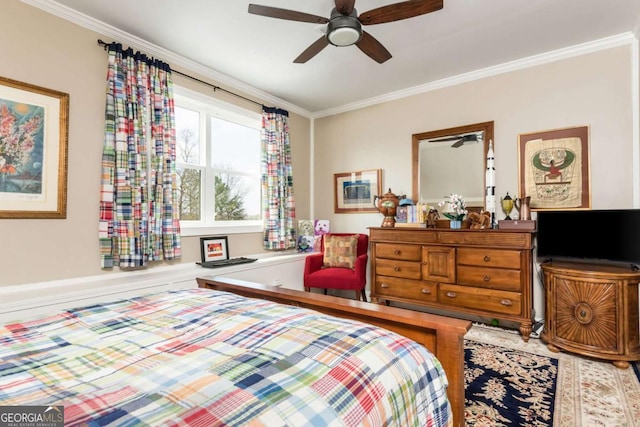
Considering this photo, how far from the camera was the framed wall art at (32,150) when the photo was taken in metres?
2.17

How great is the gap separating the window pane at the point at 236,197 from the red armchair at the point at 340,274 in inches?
39.5

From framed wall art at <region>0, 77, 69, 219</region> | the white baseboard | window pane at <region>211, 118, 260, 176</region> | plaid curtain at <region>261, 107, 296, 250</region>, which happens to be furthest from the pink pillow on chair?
framed wall art at <region>0, 77, 69, 219</region>

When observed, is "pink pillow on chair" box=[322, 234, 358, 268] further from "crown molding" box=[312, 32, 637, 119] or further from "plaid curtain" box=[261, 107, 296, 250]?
"crown molding" box=[312, 32, 637, 119]

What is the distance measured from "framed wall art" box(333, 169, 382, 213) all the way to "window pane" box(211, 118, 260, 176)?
1190mm

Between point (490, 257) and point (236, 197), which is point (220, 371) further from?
point (236, 197)

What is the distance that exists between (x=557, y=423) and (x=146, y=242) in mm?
3156

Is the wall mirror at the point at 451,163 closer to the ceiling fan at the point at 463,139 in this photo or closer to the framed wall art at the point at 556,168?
the ceiling fan at the point at 463,139

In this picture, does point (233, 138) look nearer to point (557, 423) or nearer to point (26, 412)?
point (26, 412)

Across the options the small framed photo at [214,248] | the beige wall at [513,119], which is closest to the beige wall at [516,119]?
the beige wall at [513,119]

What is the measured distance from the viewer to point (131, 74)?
107 inches

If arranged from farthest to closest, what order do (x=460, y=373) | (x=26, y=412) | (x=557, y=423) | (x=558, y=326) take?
1. (x=558, y=326)
2. (x=557, y=423)
3. (x=460, y=373)
4. (x=26, y=412)

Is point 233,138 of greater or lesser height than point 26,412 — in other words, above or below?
above

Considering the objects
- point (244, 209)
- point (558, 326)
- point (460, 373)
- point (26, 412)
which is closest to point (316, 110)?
point (244, 209)

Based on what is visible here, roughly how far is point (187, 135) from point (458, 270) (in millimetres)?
3138
